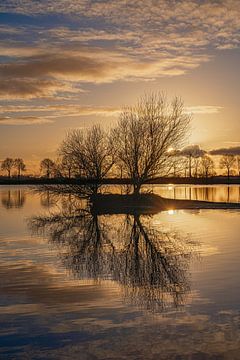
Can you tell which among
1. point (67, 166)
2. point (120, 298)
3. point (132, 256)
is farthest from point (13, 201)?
point (120, 298)

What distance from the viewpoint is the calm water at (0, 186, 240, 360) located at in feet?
24.1

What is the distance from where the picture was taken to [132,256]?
1625cm

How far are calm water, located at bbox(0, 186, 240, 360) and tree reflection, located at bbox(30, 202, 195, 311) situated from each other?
0.03 m

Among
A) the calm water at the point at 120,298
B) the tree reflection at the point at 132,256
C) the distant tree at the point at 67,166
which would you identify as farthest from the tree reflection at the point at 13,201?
the calm water at the point at 120,298

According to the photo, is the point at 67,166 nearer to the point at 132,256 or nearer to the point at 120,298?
the point at 132,256

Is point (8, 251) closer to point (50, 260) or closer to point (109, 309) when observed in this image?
point (50, 260)

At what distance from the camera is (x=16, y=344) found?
24.6 ft

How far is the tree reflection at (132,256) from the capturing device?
1086 centimetres

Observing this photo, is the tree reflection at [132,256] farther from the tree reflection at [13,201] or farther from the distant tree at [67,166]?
the tree reflection at [13,201]

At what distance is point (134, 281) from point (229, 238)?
921 cm

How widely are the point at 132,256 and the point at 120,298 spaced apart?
5.97m

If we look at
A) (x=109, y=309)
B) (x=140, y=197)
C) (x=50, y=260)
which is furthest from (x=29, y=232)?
(x=140, y=197)

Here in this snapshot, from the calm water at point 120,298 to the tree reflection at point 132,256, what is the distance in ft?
0.10

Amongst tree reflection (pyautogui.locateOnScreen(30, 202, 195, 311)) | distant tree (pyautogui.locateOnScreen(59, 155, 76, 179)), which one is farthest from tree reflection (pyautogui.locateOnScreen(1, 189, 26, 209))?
tree reflection (pyautogui.locateOnScreen(30, 202, 195, 311))
